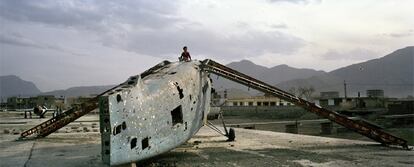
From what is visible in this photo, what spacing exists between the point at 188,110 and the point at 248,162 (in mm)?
2789

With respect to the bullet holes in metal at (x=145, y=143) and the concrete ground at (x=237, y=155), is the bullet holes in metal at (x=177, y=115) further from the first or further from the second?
the bullet holes in metal at (x=145, y=143)

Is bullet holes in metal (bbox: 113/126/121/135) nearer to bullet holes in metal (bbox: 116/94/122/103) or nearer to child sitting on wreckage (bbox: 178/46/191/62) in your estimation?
bullet holes in metal (bbox: 116/94/122/103)

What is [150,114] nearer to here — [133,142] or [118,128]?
[133,142]

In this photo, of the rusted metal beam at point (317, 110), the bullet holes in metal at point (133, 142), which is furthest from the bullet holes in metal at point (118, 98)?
the rusted metal beam at point (317, 110)

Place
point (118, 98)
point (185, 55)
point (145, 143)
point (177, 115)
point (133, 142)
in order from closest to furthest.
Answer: point (118, 98), point (133, 142), point (145, 143), point (177, 115), point (185, 55)

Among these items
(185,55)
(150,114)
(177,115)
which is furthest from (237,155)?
(185,55)

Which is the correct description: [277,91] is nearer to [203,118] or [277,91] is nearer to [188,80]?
[203,118]

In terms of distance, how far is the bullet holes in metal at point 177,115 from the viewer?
1353 centimetres

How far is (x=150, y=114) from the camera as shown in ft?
38.9

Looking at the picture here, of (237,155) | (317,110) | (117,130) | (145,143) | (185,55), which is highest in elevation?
(185,55)

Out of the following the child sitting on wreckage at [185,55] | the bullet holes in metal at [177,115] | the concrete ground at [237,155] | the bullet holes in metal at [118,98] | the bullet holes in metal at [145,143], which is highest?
the child sitting on wreckage at [185,55]

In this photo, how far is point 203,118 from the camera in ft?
55.8

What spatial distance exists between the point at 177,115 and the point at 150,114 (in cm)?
207

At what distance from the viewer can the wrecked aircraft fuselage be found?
405 inches
